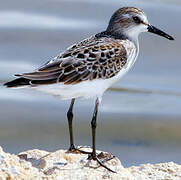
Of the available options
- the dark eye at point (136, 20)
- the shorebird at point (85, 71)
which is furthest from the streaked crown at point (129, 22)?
the shorebird at point (85, 71)

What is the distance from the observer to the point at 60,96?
821cm

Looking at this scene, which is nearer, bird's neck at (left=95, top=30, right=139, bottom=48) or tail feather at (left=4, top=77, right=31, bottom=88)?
tail feather at (left=4, top=77, right=31, bottom=88)

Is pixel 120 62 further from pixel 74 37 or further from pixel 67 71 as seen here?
pixel 74 37

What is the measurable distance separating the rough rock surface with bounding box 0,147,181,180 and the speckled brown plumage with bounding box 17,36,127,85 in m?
0.74

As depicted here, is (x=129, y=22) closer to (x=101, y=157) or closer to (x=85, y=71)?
(x=85, y=71)

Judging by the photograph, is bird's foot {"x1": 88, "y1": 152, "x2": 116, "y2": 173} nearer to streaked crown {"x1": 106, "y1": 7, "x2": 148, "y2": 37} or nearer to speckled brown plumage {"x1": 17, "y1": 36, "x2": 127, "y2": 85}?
speckled brown plumage {"x1": 17, "y1": 36, "x2": 127, "y2": 85}

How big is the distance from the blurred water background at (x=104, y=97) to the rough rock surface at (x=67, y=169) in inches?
80.8

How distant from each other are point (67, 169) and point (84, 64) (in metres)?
1.10

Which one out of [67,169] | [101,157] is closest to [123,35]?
Answer: [101,157]

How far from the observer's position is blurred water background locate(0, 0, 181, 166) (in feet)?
35.1

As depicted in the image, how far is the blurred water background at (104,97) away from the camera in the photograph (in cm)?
1070

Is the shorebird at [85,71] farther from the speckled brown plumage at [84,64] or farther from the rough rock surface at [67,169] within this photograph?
the rough rock surface at [67,169]

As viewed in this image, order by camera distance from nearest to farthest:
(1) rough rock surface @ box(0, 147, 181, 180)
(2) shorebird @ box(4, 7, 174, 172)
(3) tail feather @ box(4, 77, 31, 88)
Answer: (1) rough rock surface @ box(0, 147, 181, 180) → (3) tail feather @ box(4, 77, 31, 88) → (2) shorebird @ box(4, 7, 174, 172)

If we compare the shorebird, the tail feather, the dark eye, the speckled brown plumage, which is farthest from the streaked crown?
the tail feather
